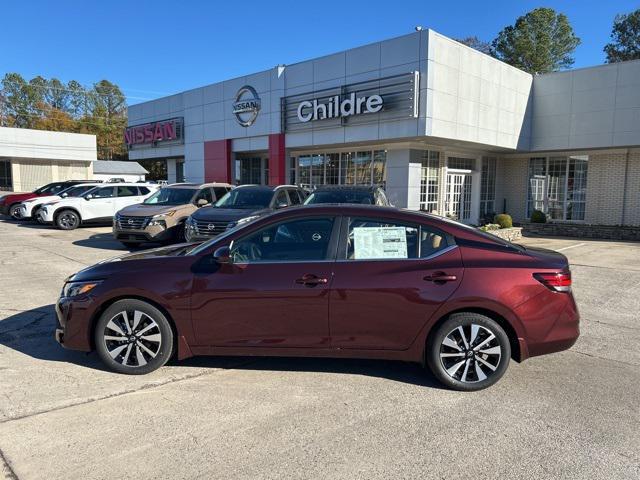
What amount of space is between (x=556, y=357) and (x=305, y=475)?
11.3ft

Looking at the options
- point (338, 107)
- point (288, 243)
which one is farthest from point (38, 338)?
point (338, 107)

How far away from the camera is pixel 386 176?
60.3 ft

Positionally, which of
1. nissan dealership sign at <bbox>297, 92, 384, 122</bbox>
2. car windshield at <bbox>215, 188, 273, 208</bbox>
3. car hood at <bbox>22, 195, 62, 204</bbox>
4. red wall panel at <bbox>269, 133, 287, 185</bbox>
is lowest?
car hood at <bbox>22, 195, 62, 204</bbox>

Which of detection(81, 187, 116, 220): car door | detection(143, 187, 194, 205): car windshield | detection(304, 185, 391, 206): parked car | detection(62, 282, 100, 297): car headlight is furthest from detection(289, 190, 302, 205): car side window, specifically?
detection(81, 187, 116, 220): car door

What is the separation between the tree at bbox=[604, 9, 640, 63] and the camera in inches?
1521

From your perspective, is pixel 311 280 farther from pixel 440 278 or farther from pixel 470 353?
pixel 470 353

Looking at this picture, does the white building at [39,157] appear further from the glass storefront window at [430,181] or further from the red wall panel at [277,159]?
the glass storefront window at [430,181]

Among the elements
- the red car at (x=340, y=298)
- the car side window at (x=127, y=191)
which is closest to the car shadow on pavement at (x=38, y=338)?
the red car at (x=340, y=298)

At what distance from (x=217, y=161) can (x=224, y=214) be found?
46.5ft

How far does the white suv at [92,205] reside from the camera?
17469 millimetres

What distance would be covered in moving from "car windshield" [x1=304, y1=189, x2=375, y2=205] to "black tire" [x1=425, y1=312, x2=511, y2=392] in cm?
638

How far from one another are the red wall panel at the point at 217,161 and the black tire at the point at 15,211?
27.8 ft

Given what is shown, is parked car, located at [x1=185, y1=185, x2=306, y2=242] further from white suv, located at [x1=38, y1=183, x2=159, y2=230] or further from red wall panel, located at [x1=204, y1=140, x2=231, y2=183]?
red wall panel, located at [x1=204, y1=140, x2=231, y2=183]

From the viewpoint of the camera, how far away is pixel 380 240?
14.4ft
